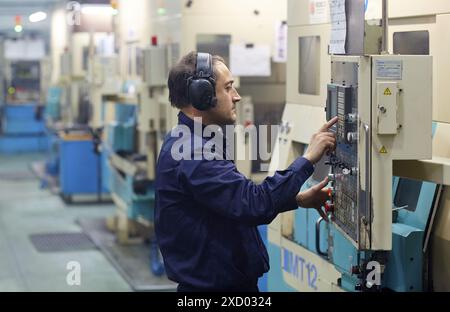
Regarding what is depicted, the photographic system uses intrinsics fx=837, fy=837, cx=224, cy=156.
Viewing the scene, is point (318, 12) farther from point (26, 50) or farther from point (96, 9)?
point (26, 50)

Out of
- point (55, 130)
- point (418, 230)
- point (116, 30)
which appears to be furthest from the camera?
point (55, 130)

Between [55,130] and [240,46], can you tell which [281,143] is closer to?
[240,46]

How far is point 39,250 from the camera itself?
317 inches

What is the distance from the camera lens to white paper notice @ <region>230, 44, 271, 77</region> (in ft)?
20.0

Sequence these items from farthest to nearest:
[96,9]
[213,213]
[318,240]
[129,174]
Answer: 1. [96,9]
2. [129,174]
3. [318,240]
4. [213,213]

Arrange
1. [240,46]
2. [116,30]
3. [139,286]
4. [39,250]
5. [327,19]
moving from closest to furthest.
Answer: [327,19]
[240,46]
[139,286]
[39,250]
[116,30]

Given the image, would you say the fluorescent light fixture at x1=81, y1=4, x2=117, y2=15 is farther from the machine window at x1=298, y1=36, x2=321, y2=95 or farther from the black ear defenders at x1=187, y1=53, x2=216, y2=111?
the black ear defenders at x1=187, y1=53, x2=216, y2=111

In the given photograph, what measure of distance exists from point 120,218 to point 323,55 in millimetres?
4669

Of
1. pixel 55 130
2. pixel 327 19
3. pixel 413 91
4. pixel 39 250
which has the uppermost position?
pixel 327 19

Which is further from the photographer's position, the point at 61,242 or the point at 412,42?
the point at 61,242

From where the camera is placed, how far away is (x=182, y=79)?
9.83ft

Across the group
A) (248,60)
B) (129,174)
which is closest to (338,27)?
(248,60)

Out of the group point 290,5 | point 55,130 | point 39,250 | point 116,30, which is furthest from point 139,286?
point 55,130

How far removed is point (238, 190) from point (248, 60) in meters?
3.41
